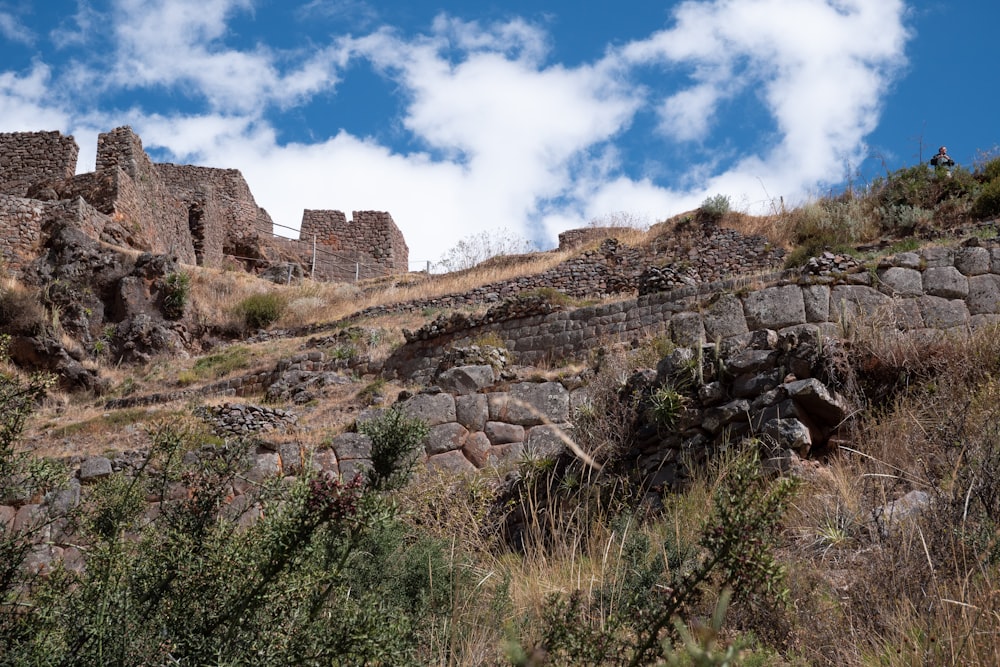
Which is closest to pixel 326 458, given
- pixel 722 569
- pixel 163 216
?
pixel 722 569

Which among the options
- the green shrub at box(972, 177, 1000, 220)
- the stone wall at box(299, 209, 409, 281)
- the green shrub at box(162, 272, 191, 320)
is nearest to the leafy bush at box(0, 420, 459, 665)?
the green shrub at box(972, 177, 1000, 220)

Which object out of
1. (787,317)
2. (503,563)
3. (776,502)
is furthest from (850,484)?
(787,317)

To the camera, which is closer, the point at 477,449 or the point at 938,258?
the point at 477,449

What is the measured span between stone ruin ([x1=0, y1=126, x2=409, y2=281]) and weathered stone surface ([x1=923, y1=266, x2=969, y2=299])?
18.5 meters

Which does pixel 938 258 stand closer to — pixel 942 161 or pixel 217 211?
pixel 942 161

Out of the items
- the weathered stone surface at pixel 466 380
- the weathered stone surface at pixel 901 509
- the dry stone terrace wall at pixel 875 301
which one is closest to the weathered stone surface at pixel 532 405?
the weathered stone surface at pixel 466 380

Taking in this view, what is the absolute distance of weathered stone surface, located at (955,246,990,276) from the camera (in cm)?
1030

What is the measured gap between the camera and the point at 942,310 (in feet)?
32.3

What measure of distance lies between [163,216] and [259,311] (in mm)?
Result: 5623

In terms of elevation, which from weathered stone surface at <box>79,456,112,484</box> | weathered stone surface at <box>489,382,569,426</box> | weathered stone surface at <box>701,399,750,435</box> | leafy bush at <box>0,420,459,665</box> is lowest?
weathered stone surface at <box>79,456,112,484</box>

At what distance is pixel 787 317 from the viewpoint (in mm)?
10734

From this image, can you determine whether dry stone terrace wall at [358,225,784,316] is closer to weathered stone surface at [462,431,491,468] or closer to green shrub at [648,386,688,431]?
weathered stone surface at [462,431,491,468]

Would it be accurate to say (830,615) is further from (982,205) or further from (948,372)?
(982,205)

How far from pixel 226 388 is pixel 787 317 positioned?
33.5 feet
